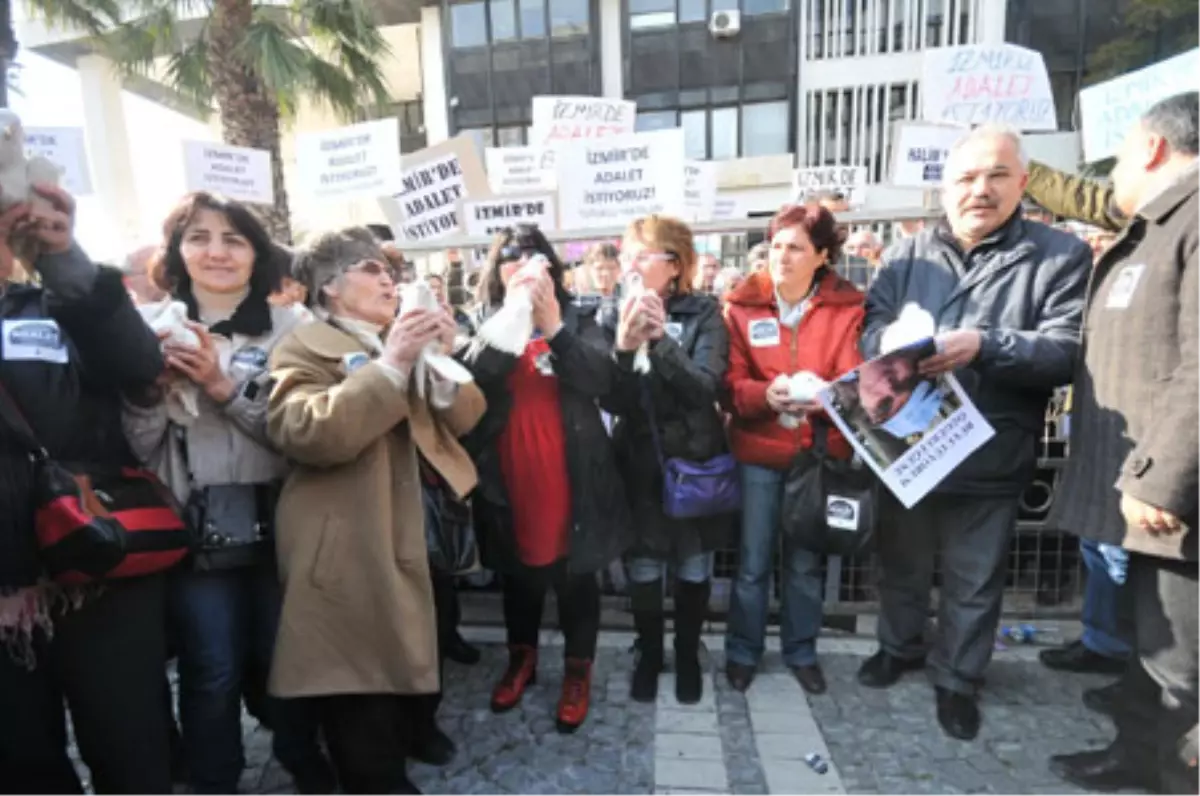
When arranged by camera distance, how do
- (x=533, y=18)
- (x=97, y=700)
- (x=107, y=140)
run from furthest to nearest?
(x=107, y=140), (x=533, y=18), (x=97, y=700)

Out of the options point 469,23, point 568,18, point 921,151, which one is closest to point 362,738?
point 921,151

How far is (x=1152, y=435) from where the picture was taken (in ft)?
6.58

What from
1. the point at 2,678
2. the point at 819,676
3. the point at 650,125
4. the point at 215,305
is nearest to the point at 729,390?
the point at 819,676

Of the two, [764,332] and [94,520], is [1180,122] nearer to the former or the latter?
[764,332]

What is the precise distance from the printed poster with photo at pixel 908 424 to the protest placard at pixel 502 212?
2.60 m

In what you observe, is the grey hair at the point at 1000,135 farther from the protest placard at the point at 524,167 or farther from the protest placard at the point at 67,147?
the protest placard at the point at 67,147

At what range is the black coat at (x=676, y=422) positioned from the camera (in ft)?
8.73

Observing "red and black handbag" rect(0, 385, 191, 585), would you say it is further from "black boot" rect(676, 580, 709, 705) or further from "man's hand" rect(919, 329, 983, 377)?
"man's hand" rect(919, 329, 983, 377)

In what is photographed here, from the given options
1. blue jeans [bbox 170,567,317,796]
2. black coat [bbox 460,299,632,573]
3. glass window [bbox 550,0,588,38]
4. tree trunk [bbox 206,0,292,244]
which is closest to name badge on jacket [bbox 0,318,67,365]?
blue jeans [bbox 170,567,317,796]

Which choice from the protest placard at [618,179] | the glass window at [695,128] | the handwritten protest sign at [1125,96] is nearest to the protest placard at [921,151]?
the handwritten protest sign at [1125,96]

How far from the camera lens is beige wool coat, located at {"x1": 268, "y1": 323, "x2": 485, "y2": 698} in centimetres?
200

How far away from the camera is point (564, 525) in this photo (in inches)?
108

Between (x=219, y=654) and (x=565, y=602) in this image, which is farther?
(x=565, y=602)

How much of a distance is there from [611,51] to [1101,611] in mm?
15622
